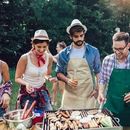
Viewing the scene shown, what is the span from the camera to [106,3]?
2192 centimetres

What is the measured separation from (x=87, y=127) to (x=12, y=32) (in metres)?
14.4

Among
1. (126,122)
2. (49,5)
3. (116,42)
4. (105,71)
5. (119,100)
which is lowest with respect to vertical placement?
(126,122)

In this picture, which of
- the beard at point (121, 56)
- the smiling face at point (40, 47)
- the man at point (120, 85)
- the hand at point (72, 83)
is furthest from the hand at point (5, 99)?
the beard at point (121, 56)

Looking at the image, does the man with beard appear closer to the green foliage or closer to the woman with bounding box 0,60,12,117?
the woman with bounding box 0,60,12,117

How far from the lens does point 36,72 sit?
456cm

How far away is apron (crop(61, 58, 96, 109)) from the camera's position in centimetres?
472

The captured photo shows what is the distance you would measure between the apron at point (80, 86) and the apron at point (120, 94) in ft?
2.22

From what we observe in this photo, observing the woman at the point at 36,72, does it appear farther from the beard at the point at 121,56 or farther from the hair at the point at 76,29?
the beard at the point at 121,56

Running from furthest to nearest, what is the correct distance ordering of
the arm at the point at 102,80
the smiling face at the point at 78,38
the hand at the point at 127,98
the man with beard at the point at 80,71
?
the man with beard at the point at 80,71, the smiling face at the point at 78,38, the arm at the point at 102,80, the hand at the point at 127,98

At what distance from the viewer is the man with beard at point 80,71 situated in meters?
4.70

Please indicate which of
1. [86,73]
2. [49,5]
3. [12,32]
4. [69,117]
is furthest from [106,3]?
[69,117]

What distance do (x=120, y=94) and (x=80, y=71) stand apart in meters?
0.82

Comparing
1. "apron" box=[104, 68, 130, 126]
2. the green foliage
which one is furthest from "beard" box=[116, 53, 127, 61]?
the green foliage

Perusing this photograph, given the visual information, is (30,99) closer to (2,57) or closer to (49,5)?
(2,57)
